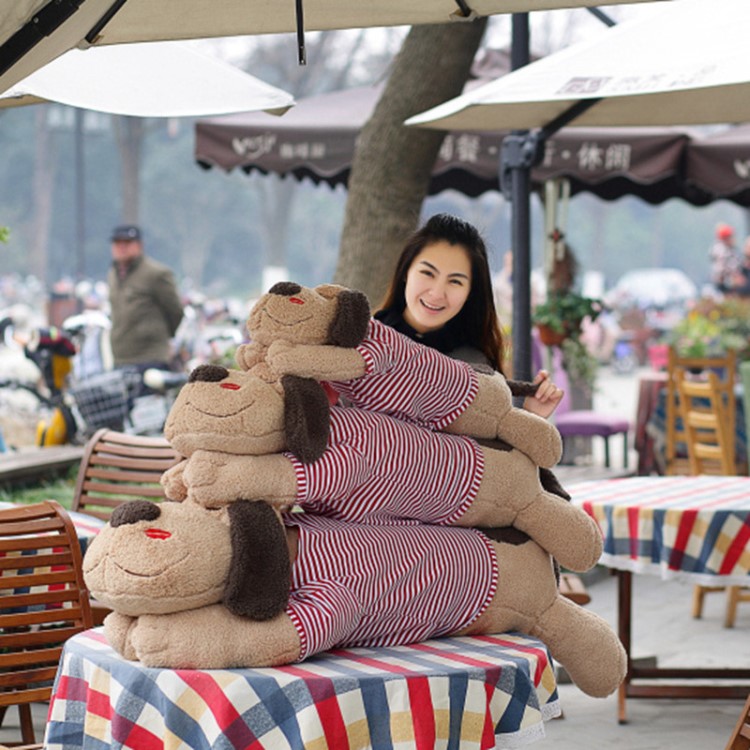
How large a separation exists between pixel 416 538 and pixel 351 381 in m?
0.36

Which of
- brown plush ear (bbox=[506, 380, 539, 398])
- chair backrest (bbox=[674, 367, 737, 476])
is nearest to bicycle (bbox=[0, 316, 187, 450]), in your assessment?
chair backrest (bbox=[674, 367, 737, 476])

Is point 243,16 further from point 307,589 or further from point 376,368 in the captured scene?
point 307,589

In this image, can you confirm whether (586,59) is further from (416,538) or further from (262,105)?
(416,538)

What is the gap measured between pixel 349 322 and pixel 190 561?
59cm

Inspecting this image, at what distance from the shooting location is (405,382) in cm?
296

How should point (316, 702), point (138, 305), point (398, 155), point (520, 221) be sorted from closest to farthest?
point (316, 702) → point (520, 221) → point (398, 155) → point (138, 305)

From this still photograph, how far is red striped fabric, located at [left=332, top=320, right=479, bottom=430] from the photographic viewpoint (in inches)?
A: 115

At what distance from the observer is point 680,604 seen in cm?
754

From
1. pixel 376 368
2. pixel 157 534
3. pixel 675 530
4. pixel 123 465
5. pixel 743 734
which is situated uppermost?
pixel 376 368

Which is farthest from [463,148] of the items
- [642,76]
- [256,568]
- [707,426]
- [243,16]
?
[256,568]

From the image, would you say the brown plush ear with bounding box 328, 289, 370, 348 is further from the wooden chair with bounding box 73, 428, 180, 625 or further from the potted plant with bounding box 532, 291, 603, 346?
the potted plant with bounding box 532, 291, 603, 346

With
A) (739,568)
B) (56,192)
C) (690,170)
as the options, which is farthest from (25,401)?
(56,192)

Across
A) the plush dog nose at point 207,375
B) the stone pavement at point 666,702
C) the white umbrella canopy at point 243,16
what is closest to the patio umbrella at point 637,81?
the white umbrella canopy at point 243,16

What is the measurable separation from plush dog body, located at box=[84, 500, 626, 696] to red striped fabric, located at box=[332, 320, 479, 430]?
25 cm
